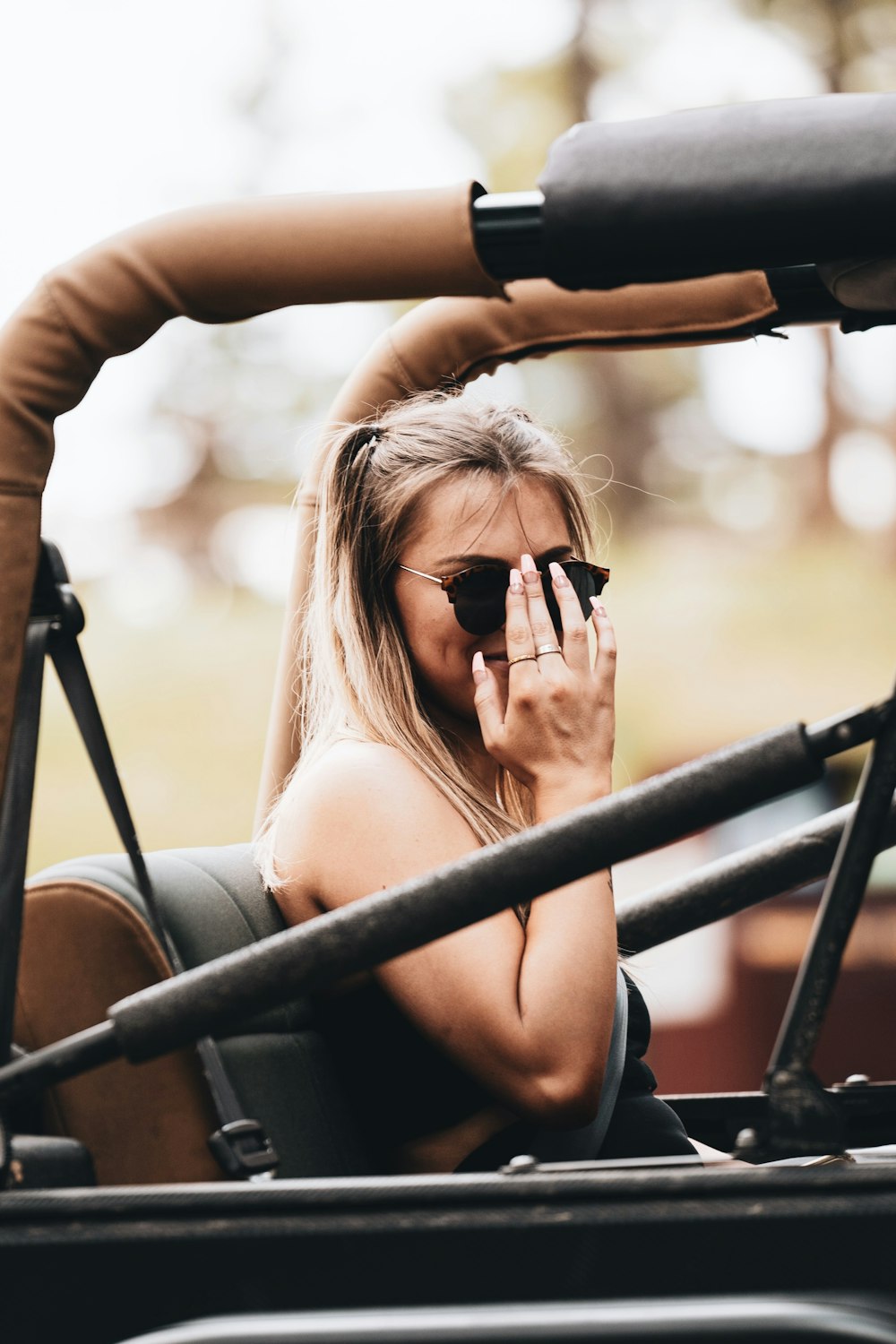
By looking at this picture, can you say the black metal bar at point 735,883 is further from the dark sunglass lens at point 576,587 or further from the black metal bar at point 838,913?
the black metal bar at point 838,913

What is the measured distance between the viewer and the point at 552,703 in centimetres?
164

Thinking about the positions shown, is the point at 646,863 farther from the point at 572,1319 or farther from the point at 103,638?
the point at 572,1319

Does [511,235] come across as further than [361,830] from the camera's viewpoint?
No

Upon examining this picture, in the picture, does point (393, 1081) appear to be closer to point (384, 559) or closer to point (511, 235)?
point (384, 559)

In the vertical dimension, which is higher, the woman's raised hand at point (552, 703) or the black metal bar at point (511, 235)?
the black metal bar at point (511, 235)

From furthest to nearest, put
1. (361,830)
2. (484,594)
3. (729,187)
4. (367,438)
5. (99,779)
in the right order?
1. (367,438)
2. (484,594)
3. (361,830)
4. (99,779)
5. (729,187)

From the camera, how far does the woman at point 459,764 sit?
151 cm

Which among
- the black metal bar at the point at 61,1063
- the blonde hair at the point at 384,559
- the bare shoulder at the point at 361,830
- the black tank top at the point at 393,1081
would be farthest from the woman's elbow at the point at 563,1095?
the black metal bar at the point at 61,1063

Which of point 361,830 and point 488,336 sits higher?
point 488,336

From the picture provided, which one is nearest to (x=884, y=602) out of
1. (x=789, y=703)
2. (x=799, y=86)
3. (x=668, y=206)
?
(x=789, y=703)

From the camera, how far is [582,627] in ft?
5.54

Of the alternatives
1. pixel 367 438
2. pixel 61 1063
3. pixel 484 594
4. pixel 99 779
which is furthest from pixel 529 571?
pixel 61 1063

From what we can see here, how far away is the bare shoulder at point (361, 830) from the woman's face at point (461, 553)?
0.18 m

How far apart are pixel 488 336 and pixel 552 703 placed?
0.50m
